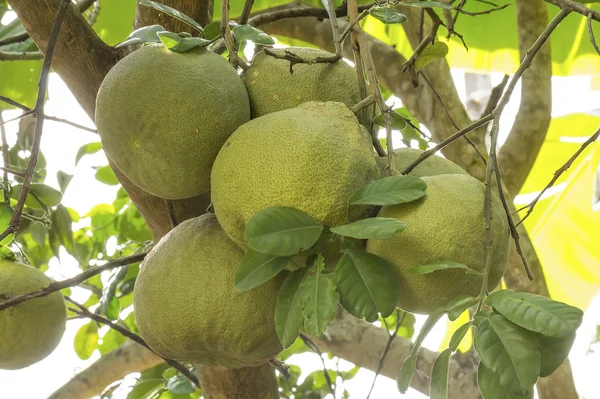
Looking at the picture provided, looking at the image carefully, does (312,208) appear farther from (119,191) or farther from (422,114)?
(119,191)

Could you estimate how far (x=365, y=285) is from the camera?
604 mm

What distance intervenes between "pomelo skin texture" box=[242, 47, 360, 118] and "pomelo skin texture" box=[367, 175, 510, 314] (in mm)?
182

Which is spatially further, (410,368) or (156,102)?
(156,102)

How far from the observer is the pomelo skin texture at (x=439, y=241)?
632 millimetres

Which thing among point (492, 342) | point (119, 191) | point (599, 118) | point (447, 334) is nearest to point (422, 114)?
point (447, 334)

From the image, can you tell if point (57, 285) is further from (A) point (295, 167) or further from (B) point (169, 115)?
(A) point (295, 167)

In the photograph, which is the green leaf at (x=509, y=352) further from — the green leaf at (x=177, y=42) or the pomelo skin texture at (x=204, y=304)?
the green leaf at (x=177, y=42)

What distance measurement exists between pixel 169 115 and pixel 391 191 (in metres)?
0.26

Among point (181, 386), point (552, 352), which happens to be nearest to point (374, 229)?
point (552, 352)

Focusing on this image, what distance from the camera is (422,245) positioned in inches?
24.8

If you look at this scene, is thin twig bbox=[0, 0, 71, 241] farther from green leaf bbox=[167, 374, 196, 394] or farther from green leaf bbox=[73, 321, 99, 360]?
green leaf bbox=[73, 321, 99, 360]

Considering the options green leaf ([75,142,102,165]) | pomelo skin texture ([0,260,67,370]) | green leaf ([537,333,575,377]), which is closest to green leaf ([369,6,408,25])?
green leaf ([537,333,575,377])

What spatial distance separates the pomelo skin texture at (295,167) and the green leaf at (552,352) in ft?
0.69

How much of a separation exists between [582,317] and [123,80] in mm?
514
